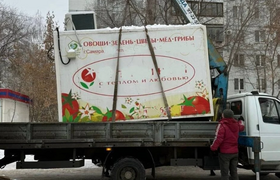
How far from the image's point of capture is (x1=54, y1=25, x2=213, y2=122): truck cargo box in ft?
23.0

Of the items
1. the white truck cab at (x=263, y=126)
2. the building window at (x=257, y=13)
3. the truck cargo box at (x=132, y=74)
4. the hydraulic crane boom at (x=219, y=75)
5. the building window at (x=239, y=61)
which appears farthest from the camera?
the building window at (x=239, y=61)

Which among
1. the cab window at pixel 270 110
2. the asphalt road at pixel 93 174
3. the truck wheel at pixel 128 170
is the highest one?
the cab window at pixel 270 110

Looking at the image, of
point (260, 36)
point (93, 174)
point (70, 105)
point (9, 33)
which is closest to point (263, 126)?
point (70, 105)

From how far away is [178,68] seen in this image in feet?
23.2

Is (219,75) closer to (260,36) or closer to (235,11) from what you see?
(235,11)

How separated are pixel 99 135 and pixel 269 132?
3.79 m

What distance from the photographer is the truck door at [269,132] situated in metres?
7.23

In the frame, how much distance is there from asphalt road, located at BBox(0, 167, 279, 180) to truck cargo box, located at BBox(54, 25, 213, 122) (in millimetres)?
2958

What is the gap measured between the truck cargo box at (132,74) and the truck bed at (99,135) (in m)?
0.29

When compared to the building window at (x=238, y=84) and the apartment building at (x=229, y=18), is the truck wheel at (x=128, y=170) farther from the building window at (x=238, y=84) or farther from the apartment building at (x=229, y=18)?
the building window at (x=238, y=84)

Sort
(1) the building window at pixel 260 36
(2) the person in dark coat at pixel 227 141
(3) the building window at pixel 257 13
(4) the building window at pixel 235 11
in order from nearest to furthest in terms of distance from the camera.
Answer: (2) the person in dark coat at pixel 227 141 < (3) the building window at pixel 257 13 < (4) the building window at pixel 235 11 < (1) the building window at pixel 260 36

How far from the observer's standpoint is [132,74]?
7043mm

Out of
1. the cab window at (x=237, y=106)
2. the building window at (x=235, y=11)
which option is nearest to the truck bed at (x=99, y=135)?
the cab window at (x=237, y=106)

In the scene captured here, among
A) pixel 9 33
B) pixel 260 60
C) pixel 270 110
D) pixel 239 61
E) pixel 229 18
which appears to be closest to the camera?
pixel 270 110
